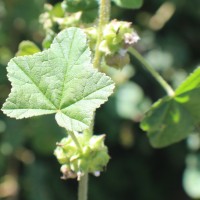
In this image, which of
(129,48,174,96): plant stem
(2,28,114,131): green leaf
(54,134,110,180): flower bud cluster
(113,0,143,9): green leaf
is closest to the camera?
(2,28,114,131): green leaf

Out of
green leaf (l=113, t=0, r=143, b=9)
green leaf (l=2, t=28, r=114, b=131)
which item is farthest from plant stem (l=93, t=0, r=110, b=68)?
green leaf (l=113, t=0, r=143, b=9)

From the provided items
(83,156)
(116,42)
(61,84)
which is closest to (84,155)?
(83,156)

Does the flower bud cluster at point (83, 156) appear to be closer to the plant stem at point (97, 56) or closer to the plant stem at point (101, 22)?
the plant stem at point (97, 56)

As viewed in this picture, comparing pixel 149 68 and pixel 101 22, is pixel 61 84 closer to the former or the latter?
pixel 101 22

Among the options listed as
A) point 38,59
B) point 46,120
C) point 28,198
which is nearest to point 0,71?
point 38,59

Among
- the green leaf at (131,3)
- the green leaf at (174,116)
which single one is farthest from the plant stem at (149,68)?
the green leaf at (131,3)

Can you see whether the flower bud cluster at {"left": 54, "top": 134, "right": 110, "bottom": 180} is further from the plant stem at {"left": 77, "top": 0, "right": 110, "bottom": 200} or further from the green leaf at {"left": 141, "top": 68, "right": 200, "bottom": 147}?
the green leaf at {"left": 141, "top": 68, "right": 200, "bottom": 147}

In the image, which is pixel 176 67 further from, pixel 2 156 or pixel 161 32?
pixel 2 156
